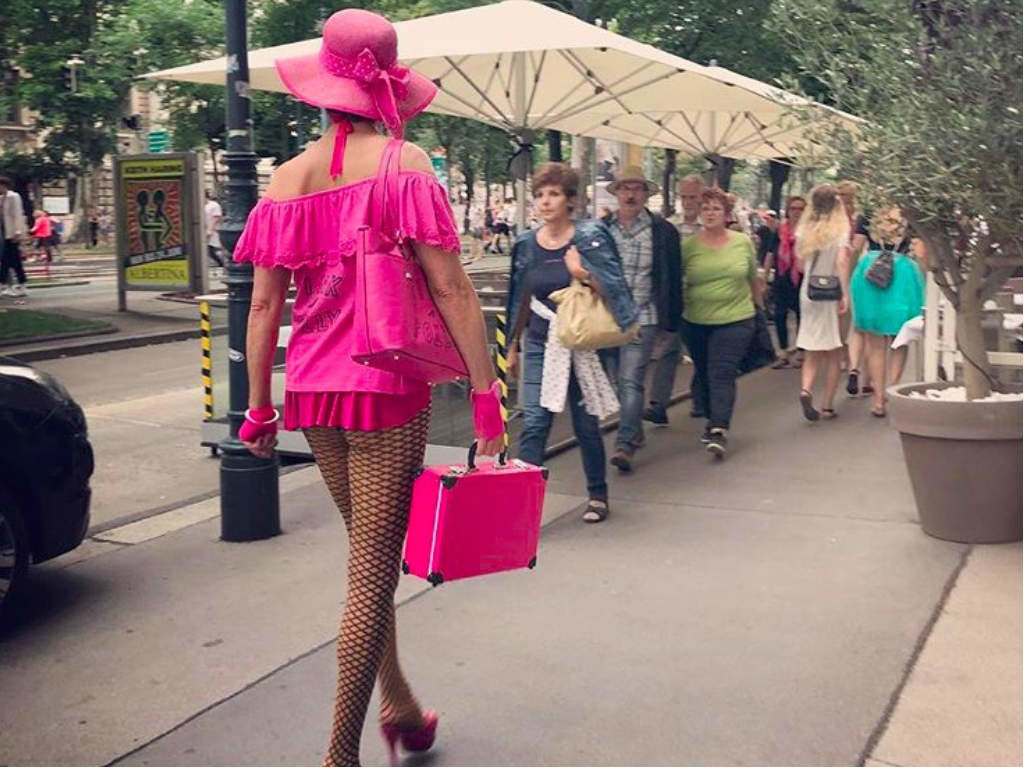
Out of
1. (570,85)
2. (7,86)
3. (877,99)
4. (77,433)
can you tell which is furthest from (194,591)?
(7,86)

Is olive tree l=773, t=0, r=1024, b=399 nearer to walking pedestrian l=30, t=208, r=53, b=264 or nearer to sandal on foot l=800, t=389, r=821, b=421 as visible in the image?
sandal on foot l=800, t=389, r=821, b=421

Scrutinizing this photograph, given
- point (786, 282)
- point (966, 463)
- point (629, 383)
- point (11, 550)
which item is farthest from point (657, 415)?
point (11, 550)

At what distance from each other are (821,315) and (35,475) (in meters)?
6.42

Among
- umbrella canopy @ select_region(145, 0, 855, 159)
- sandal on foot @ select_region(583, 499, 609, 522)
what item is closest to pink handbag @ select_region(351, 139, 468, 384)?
sandal on foot @ select_region(583, 499, 609, 522)

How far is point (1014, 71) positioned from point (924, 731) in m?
2.98

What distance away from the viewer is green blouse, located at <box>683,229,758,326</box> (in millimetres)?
8336

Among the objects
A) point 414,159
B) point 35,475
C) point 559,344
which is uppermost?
point 414,159

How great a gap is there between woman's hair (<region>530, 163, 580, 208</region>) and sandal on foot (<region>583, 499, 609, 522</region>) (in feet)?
5.20

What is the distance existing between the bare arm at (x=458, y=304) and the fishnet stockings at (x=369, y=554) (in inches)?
8.5

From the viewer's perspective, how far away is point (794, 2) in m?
6.05

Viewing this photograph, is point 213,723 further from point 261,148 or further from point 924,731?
point 261,148

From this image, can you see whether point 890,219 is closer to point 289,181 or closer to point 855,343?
point 289,181

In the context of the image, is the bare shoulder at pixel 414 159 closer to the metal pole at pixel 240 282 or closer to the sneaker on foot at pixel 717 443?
the metal pole at pixel 240 282

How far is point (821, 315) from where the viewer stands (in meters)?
9.59
